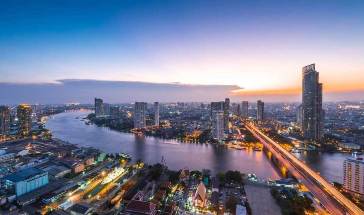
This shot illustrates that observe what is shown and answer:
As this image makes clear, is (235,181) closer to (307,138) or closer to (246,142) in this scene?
(246,142)

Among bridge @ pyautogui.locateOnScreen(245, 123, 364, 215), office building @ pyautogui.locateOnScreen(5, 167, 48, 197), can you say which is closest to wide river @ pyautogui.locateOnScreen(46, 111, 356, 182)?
bridge @ pyautogui.locateOnScreen(245, 123, 364, 215)

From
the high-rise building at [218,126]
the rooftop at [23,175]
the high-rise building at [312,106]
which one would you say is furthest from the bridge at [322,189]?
the rooftop at [23,175]

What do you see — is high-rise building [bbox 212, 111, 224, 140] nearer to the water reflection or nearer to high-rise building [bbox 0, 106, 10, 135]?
the water reflection

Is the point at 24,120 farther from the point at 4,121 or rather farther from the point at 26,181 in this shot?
the point at 26,181

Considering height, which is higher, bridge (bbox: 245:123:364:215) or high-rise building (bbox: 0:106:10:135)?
high-rise building (bbox: 0:106:10:135)

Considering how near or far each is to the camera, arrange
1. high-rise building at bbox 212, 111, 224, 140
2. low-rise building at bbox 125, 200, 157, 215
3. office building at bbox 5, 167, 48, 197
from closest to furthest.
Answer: low-rise building at bbox 125, 200, 157, 215 → office building at bbox 5, 167, 48, 197 → high-rise building at bbox 212, 111, 224, 140
